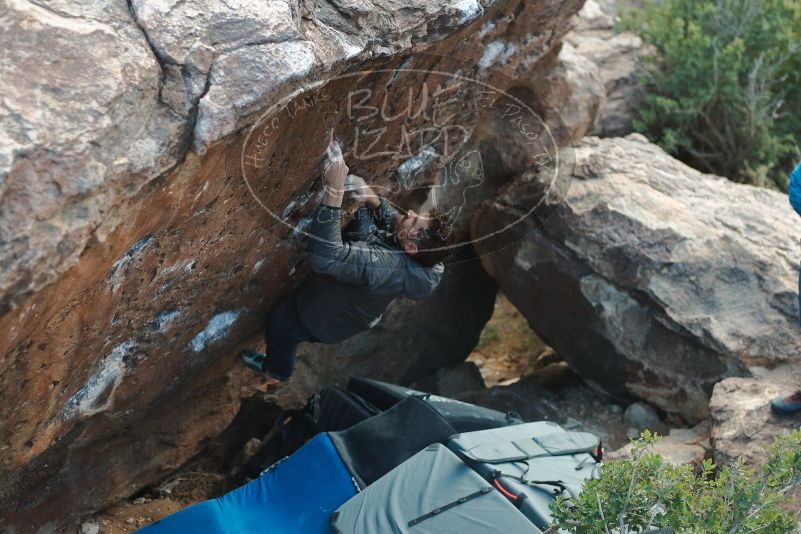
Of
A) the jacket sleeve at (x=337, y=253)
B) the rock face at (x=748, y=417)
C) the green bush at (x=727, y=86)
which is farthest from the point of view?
the green bush at (x=727, y=86)

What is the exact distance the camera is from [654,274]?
5309 mm

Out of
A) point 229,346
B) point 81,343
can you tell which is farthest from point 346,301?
point 81,343

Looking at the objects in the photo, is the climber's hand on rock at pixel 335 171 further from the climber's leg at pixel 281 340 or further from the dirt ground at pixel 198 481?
the dirt ground at pixel 198 481

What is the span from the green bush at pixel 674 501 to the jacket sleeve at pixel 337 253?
1405 millimetres

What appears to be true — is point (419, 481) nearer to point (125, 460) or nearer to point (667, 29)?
point (125, 460)

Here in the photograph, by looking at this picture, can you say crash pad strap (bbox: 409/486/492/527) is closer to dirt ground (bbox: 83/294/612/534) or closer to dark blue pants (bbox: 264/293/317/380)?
dark blue pants (bbox: 264/293/317/380)

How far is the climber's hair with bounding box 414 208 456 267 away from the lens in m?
3.98

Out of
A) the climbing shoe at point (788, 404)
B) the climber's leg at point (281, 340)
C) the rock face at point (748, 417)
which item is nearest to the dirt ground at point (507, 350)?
the rock face at point (748, 417)

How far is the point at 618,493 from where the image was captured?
113 inches

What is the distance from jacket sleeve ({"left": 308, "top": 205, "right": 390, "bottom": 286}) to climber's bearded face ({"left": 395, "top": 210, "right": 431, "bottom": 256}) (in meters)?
0.12

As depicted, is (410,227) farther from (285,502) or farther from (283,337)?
(285,502)

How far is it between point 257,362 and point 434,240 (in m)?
1.49

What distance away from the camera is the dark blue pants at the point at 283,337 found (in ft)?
15.3

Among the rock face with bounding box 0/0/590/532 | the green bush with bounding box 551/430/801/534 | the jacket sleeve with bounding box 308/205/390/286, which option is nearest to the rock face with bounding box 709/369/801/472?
the green bush with bounding box 551/430/801/534
